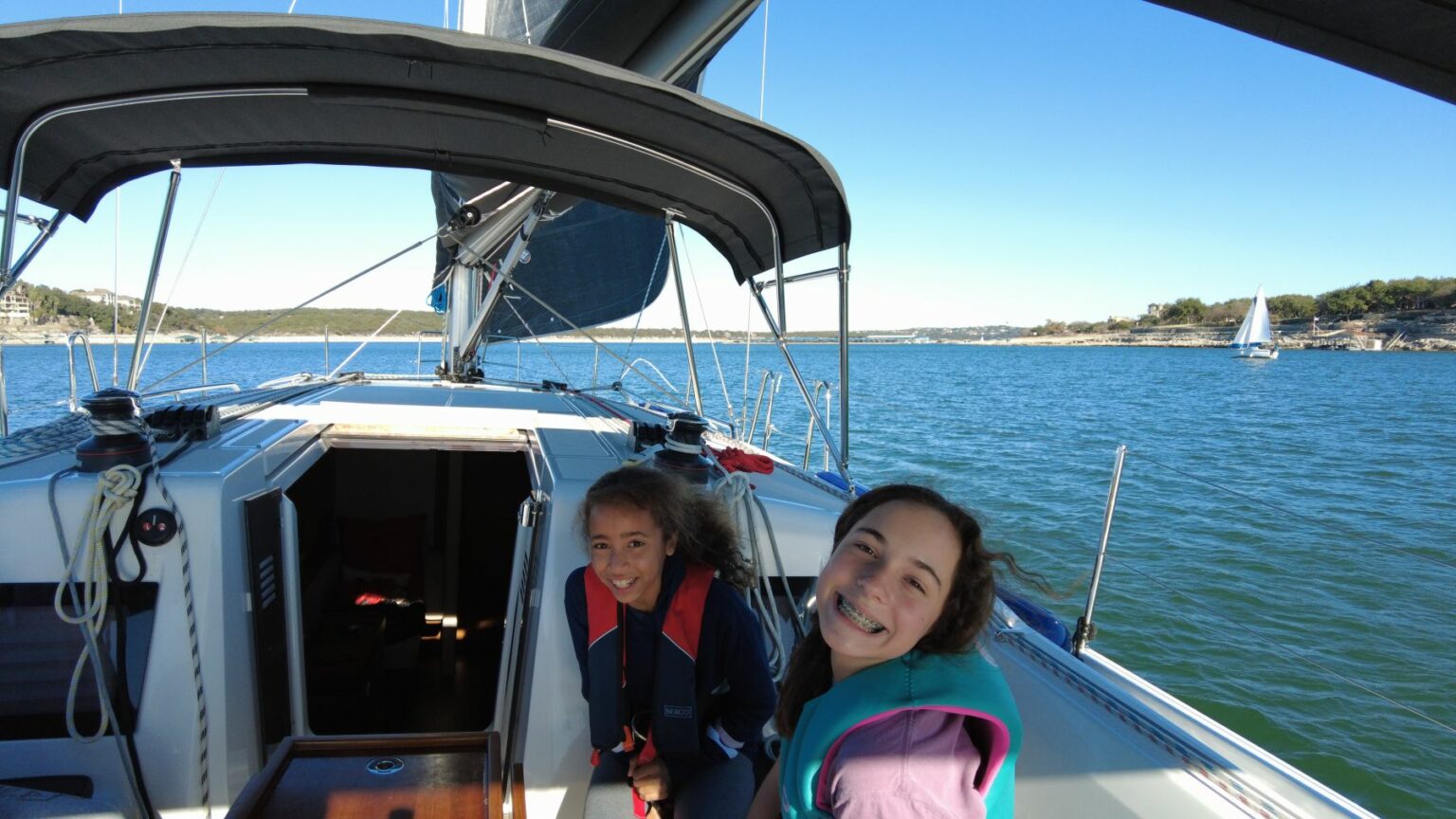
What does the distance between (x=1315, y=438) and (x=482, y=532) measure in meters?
16.2

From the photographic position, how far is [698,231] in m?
3.23

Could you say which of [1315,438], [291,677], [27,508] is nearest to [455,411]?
[291,677]

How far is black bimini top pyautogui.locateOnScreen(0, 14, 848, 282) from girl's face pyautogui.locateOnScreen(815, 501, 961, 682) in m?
1.35

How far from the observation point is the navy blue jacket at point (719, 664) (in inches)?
65.3

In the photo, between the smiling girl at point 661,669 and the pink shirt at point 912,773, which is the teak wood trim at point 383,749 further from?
the pink shirt at point 912,773

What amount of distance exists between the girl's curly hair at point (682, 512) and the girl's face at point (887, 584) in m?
0.62

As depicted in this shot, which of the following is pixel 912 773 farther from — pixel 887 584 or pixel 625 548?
pixel 625 548

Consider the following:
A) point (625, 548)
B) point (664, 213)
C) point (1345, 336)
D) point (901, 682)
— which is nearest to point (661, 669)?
point (625, 548)

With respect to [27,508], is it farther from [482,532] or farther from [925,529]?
[482,532]

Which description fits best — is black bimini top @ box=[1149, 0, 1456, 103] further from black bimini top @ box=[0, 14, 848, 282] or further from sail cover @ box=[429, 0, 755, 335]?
sail cover @ box=[429, 0, 755, 335]

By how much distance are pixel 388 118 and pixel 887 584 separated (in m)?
2.30

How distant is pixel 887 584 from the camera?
1104mm

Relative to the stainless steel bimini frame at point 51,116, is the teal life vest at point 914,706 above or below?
below

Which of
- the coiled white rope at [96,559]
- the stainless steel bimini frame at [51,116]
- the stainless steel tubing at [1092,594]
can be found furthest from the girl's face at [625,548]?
the stainless steel bimini frame at [51,116]
